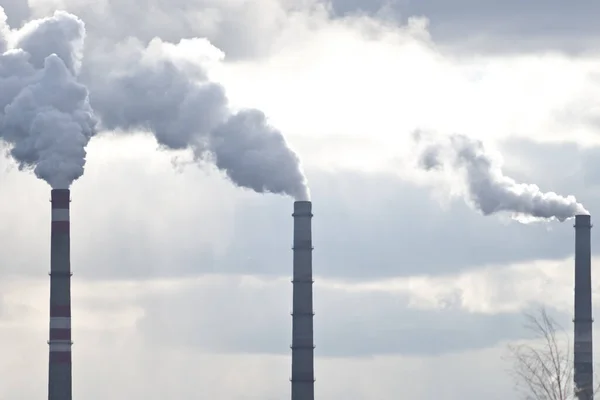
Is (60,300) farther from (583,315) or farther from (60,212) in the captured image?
(583,315)

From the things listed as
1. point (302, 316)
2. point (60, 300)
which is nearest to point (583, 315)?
point (302, 316)

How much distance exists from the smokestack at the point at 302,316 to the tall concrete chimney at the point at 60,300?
914 centimetres

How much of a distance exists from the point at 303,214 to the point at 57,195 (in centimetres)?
1003

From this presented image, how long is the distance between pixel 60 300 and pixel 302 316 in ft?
31.9

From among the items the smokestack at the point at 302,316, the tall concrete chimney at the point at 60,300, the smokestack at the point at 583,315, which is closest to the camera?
the tall concrete chimney at the point at 60,300

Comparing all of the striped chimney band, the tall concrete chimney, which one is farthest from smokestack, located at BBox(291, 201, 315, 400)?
the striped chimney band

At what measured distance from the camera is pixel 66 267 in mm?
51438

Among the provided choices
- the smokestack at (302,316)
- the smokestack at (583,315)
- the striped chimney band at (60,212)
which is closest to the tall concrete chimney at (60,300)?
the striped chimney band at (60,212)

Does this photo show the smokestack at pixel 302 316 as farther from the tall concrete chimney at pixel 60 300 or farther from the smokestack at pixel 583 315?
the smokestack at pixel 583 315

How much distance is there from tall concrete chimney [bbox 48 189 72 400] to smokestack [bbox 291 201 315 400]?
9.14 m

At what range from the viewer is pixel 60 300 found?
169 ft

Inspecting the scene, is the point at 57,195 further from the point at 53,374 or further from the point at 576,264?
the point at 576,264

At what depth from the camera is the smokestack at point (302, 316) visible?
57094 millimetres

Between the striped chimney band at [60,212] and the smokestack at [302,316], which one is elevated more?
the striped chimney band at [60,212]
